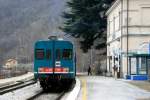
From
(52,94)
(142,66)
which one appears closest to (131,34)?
(142,66)

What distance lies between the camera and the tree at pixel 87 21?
7881cm

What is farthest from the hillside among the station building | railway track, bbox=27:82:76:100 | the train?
the train

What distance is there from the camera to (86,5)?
81312 mm

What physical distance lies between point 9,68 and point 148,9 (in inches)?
1186

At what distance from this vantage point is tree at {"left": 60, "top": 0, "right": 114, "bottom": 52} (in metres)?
78.8

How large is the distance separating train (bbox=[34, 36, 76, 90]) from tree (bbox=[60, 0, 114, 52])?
40.6 m

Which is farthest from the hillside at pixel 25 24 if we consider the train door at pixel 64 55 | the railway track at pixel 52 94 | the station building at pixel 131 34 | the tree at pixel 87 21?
the train door at pixel 64 55

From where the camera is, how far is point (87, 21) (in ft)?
261

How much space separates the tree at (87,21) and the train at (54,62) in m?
40.6

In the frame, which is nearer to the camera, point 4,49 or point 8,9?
point 4,49

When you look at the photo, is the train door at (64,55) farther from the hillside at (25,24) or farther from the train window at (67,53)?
the hillside at (25,24)

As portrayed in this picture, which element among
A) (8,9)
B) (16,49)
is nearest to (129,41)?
(16,49)

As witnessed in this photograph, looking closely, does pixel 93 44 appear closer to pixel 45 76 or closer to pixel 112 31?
pixel 112 31

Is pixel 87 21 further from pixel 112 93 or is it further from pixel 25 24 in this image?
pixel 25 24
